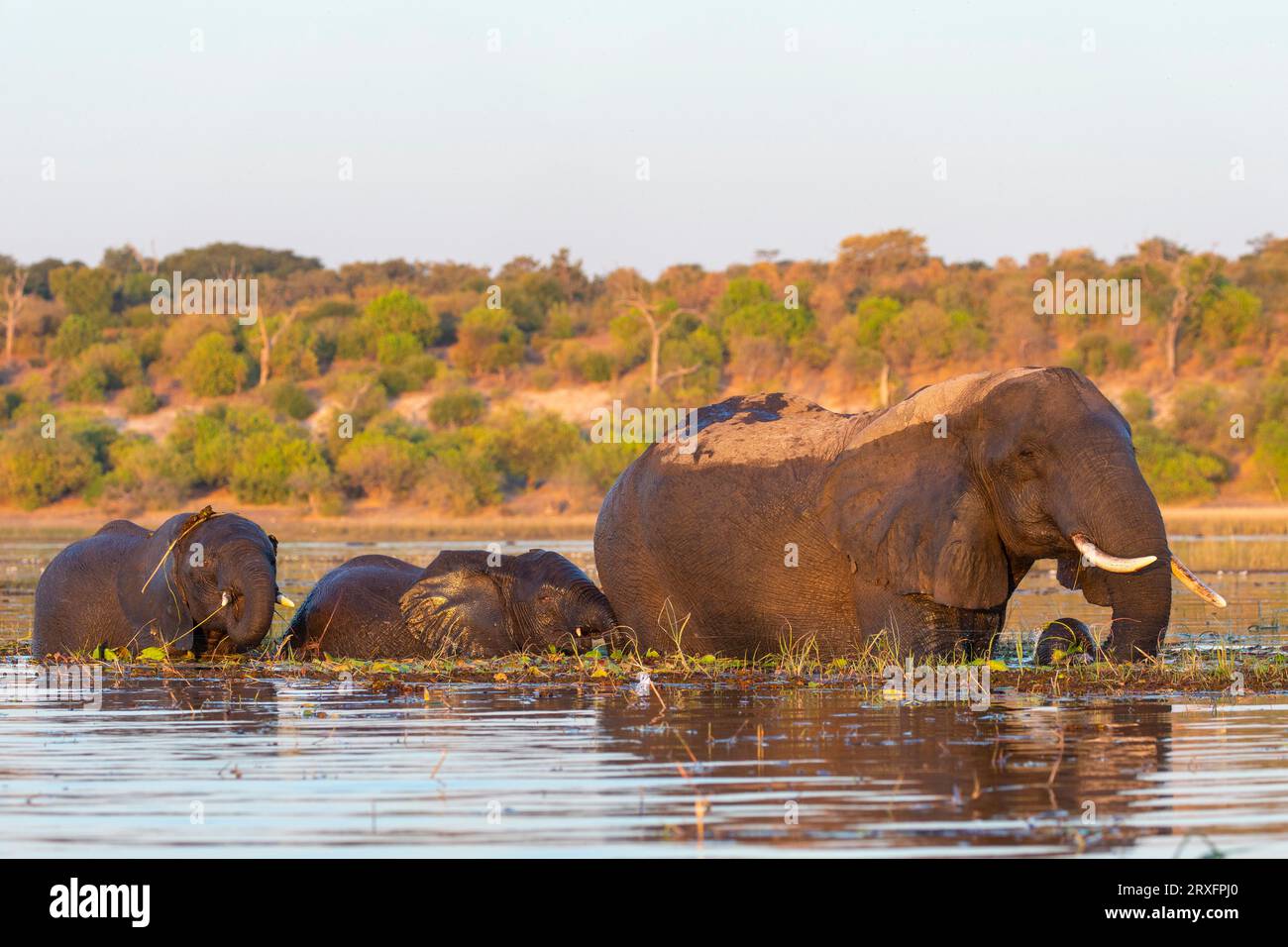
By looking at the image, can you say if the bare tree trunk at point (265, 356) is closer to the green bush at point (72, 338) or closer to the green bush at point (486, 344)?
the green bush at point (486, 344)

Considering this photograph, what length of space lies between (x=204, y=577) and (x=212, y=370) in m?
47.5

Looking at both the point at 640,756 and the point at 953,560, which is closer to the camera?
the point at 640,756

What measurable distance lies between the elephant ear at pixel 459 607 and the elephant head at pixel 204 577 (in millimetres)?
878

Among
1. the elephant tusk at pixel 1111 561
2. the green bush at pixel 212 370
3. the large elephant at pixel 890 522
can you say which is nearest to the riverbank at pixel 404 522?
the green bush at pixel 212 370

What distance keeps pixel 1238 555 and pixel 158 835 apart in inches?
820

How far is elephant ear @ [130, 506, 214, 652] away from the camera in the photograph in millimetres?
13438

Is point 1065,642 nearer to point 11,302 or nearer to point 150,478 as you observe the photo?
point 150,478

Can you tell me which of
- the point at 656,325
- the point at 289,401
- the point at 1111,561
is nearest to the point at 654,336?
the point at 656,325

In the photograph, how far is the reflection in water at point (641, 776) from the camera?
22.0 ft

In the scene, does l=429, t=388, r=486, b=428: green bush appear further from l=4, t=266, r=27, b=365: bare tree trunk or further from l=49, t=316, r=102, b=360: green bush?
l=4, t=266, r=27, b=365: bare tree trunk

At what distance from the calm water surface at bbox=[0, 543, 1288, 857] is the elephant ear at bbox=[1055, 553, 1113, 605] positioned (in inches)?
41.0

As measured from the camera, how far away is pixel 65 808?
746cm
